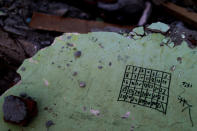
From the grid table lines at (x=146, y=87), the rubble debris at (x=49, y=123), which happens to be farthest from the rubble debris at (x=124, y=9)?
the rubble debris at (x=49, y=123)

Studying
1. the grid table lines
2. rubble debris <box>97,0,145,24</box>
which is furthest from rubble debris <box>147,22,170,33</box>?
rubble debris <box>97,0,145,24</box>

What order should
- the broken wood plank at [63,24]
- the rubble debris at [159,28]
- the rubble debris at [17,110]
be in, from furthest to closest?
the broken wood plank at [63,24]
the rubble debris at [159,28]
the rubble debris at [17,110]

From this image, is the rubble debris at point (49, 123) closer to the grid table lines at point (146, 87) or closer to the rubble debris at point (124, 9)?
the grid table lines at point (146, 87)

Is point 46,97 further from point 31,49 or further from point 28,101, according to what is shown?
point 31,49

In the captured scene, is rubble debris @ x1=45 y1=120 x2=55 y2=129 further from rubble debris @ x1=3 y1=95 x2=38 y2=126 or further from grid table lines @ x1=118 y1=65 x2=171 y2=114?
grid table lines @ x1=118 y1=65 x2=171 y2=114

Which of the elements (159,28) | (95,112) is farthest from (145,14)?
(95,112)
